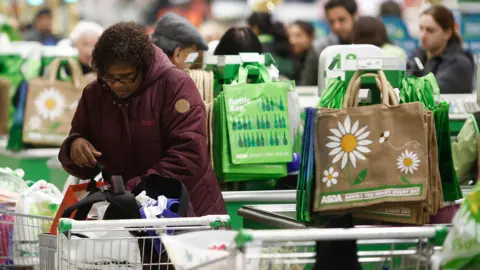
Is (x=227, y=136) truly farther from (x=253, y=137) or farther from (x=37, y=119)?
(x=37, y=119)

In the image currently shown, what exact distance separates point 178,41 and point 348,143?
8.42 feet

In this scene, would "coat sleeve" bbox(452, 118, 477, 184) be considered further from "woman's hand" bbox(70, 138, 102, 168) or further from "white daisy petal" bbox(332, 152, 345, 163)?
"woman's hand" bbox(70, 138, 102, 168)

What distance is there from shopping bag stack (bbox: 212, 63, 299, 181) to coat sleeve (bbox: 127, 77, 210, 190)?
919mm

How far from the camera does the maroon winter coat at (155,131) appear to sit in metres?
5.04

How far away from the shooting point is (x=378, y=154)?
4621mm

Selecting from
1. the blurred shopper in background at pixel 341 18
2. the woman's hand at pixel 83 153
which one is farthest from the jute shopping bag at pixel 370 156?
the blurred shopper in background at pixel 341 18

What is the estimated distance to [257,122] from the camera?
611cm

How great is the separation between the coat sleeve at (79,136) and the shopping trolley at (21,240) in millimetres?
308

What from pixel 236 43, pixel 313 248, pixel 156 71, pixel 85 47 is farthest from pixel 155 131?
pixel 85 47

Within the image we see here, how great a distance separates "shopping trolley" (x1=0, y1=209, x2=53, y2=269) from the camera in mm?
5348

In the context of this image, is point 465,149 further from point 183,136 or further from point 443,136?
point 183,136

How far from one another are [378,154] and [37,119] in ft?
15.9

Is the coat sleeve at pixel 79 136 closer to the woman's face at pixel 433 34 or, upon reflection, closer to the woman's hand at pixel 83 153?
the woman's hand at pixel 83 153

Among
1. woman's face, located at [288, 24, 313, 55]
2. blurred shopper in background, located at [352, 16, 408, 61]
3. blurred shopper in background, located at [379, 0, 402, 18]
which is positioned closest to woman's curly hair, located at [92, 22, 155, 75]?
blurred shopper in background, located at [352, 16, 408, 61]
